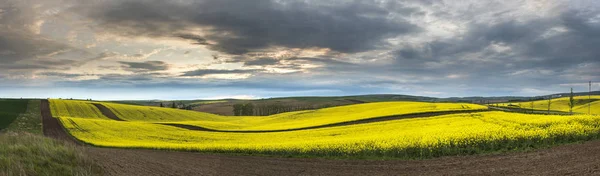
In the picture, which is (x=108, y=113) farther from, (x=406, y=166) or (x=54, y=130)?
(x=406, y=166)

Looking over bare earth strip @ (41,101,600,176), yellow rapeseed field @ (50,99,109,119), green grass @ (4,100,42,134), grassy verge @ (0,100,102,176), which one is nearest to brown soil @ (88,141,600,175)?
bare earth strip @ (41,101,600,176)

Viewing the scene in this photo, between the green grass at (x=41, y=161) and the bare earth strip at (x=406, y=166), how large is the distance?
5.60ft

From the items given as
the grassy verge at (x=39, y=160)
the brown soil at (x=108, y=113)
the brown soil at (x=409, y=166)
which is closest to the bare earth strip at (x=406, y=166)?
the brown soil at (x=409, y=166)

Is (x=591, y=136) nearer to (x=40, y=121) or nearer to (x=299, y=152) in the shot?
(x=299, y=152)

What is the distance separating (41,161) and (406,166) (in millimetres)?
18096

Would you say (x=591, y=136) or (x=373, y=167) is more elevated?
(x=591, y=136)

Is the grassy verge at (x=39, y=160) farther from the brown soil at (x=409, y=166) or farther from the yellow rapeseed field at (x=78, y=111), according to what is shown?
the yellow rapeseed field at (x=78, y=111)

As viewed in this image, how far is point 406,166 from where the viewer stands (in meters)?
18.8

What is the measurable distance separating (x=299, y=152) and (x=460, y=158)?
1176cm

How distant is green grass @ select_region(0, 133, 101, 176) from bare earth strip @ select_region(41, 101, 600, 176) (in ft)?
5.60

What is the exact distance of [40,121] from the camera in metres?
57.1

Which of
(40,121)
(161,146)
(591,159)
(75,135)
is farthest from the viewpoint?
(40,121)

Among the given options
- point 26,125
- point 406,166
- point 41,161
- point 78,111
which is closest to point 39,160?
point 41,161

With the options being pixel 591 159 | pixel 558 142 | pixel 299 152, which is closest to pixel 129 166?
pixel 299 152
